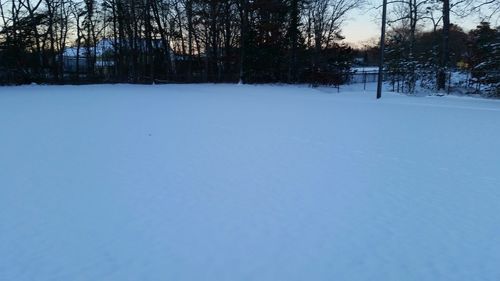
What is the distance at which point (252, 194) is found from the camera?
239 inches

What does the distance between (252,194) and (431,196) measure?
255cm

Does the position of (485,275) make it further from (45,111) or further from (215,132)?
(45,111)

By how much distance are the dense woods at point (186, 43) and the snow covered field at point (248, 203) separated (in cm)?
2200

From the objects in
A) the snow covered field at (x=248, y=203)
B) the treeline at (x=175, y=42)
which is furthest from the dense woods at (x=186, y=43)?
the snow covered field at (x=248, y=203)

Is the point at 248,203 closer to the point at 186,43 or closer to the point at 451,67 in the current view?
the point at 451,67

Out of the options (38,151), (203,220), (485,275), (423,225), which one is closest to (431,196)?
(423,225)

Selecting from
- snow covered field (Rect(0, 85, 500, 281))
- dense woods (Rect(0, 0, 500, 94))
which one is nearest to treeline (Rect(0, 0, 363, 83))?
dense woods (Rect(0, 0, 500, 94))

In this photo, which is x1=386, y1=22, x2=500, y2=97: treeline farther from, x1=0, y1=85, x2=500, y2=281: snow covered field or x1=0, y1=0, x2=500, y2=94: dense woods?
x1=0, y1=85, x2=500, y2=281: snow covered field

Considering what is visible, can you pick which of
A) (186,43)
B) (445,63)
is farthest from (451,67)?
(186,43)

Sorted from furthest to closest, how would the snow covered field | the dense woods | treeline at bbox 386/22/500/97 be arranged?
the dense woods
treeline at bbox 386/22/500/97
the snow covered field

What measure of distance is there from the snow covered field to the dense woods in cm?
2200

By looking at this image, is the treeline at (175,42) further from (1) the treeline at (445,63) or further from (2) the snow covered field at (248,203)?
(2) the snow covered field at (248,203)

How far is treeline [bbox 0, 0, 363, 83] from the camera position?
107 feet

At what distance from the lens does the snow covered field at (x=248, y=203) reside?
3.98 meters
